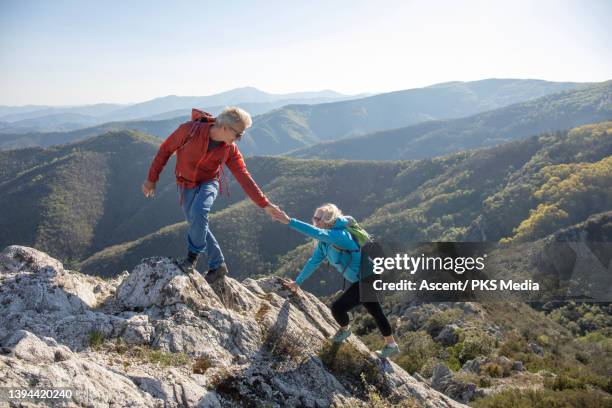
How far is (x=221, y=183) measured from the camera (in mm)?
6469

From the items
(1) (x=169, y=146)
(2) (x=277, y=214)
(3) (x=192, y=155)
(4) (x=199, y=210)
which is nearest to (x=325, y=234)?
(2) (x=277, y=214)

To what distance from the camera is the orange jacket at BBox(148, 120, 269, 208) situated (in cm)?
611

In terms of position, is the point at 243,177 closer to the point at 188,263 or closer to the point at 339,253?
the point at 188,263

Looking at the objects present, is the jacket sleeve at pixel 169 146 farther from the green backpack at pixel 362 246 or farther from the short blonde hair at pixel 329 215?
the green backpack at pixel 362 246

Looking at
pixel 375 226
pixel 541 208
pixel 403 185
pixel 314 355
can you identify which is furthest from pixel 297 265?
pixel 314 355

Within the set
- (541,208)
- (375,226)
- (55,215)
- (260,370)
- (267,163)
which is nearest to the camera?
(260,370)

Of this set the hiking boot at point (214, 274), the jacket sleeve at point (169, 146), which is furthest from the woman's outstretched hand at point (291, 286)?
the jacket sleeve at point (169, 146)

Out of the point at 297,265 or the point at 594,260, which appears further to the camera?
the point at 297,265

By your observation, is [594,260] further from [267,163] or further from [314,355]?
[267,163]

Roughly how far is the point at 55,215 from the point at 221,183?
14353 cm

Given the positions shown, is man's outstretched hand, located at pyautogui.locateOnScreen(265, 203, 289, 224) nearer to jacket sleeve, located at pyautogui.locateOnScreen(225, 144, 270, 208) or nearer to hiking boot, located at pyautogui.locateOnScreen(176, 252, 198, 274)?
jacket sleeve, located at pyautogui.locateOnScreen(225, 144, 270, 208)

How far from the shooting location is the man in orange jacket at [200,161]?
19.9 feet

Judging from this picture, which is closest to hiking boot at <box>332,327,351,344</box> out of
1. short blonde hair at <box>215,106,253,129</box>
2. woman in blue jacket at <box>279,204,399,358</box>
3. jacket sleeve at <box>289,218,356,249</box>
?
woman in blue jacket at <box>279,204,399,358</box>

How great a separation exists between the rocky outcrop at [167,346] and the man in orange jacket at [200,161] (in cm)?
75
